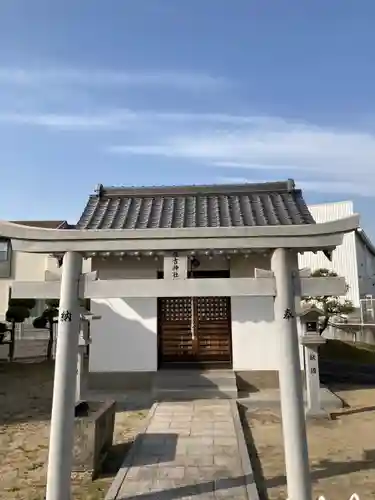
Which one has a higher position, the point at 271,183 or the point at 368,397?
the point at 271,183

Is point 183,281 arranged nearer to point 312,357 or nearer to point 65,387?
point 65,387

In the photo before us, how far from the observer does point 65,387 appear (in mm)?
5371

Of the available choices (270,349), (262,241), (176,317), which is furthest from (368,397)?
(262,241)

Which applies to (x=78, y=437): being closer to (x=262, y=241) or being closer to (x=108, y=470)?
(x=108, y=470)

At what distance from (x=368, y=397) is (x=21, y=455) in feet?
30.3

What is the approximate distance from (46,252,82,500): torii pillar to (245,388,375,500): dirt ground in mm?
2634

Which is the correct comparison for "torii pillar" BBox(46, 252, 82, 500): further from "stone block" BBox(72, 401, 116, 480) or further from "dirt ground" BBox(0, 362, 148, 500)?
"stone block" BBox(72, 401, 116, 480)

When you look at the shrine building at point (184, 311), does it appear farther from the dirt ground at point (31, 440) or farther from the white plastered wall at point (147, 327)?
the dirt ground at point (31, 440)

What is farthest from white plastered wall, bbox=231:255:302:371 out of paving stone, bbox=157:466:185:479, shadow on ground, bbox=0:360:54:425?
paving stone, bbox=157:466:185:479

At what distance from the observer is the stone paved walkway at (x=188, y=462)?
544 cm

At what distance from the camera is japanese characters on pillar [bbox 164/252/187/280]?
5.70 m

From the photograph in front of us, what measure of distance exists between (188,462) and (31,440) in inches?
138

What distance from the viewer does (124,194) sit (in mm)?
13008

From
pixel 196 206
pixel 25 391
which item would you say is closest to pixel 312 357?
pixel 196 206
